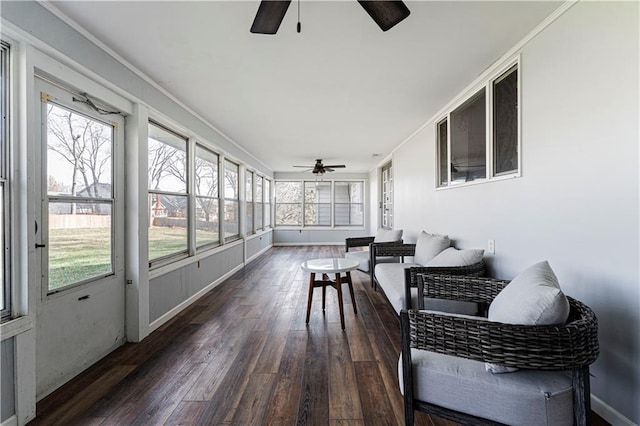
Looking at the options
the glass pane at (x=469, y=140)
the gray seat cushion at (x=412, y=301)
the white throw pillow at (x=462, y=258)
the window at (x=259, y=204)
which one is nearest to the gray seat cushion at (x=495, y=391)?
the gray seat cushion at (x=412, y=301)

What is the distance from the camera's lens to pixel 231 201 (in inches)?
207

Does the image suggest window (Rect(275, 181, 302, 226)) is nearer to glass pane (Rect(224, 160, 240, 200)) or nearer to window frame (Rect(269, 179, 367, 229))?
window frame (Rect(269, 179, 367, 229))

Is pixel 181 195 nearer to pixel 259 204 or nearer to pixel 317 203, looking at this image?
pixel 259 204

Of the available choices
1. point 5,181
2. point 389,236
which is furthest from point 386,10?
point 389,236

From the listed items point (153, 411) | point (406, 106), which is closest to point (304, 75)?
point (406, 106)

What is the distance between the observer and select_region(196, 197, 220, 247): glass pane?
3871mm

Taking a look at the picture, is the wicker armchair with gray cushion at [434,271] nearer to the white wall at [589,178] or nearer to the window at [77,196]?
the white wall at [589,178]

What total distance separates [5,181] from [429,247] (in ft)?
11.7

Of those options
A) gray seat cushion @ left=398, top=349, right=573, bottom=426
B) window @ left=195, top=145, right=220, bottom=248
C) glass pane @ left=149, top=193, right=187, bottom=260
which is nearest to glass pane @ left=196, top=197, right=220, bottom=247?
window @ left=195, top=145, right=220, bottom=248

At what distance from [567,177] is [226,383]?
261 cm

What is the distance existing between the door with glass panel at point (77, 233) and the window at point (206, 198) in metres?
1.42

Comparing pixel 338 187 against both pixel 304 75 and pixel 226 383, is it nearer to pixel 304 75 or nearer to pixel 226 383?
pixel 304 75

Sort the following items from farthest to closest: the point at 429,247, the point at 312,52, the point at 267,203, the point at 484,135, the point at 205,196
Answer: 1. the point at 267,203
2. the point at 205,196
3. the point at 429,247
4. the point at 484,135
5. the point at 312,52

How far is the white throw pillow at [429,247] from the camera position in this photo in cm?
321
